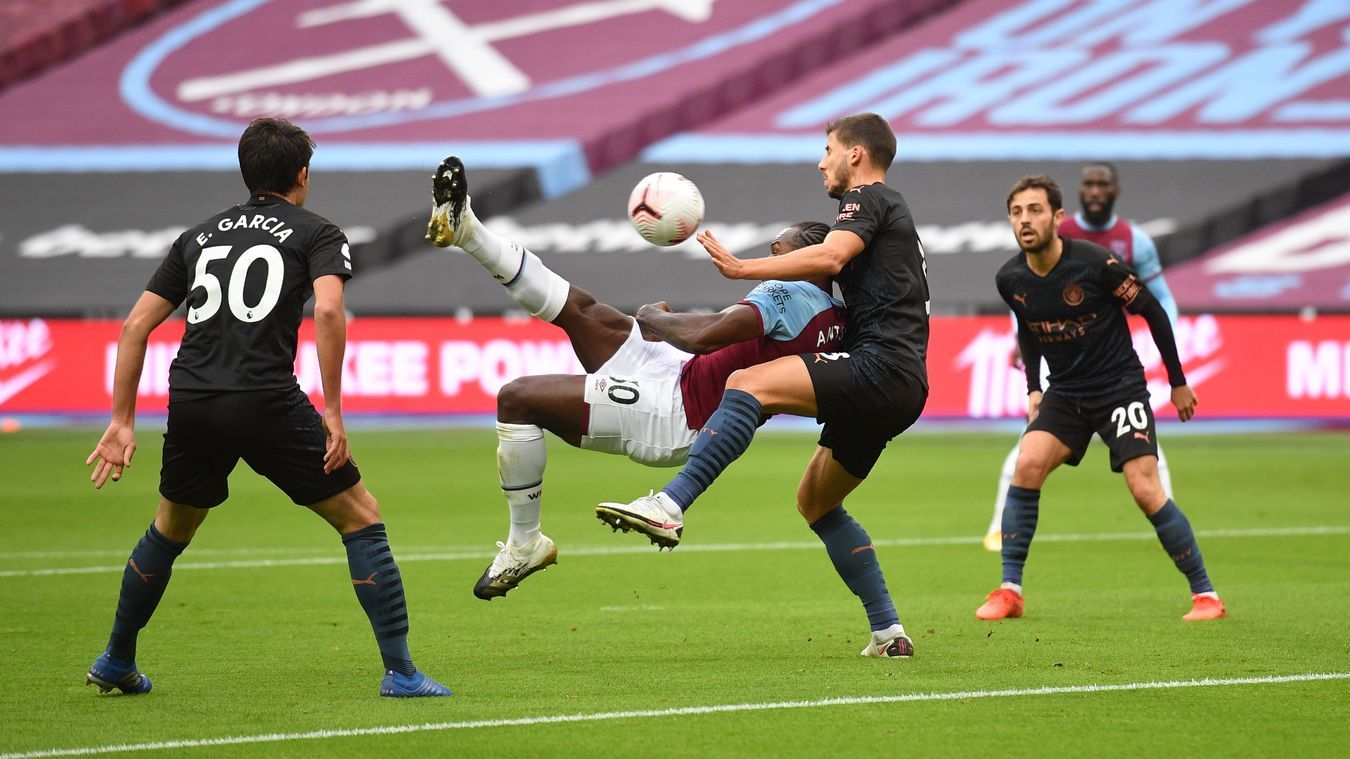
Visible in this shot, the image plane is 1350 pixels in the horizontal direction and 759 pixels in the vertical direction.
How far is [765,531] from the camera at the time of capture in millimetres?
12227

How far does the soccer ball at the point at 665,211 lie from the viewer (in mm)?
6930

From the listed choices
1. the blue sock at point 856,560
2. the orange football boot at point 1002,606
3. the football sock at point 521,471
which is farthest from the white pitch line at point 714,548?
the football sock at point 521,471

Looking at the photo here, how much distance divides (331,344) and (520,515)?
140cm

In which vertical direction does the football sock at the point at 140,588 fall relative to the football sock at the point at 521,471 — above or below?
below

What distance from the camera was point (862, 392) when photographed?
6.39m

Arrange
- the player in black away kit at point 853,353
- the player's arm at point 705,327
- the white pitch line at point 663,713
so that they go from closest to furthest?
A: the white pitch line at point 663,713 → the player in black away kit at point 853,353 → the player's arm at point 705,327

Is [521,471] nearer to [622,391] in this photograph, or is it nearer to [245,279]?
[622,391]

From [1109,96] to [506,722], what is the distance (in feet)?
88.9

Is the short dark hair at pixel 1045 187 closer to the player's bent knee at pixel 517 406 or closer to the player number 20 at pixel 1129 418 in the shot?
the player number 20 at pixel 1129 418

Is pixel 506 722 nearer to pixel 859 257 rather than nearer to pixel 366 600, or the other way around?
pixel 366 600

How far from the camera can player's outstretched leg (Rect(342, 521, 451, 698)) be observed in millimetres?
5996

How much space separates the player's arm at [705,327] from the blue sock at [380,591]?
1322mm

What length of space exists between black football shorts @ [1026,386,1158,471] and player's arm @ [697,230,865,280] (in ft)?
8.34

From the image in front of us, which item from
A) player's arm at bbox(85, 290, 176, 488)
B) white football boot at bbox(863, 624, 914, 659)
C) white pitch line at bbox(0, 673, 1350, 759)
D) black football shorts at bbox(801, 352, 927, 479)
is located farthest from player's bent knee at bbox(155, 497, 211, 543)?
white football boot at bbox(863, 624, 914, 659)
